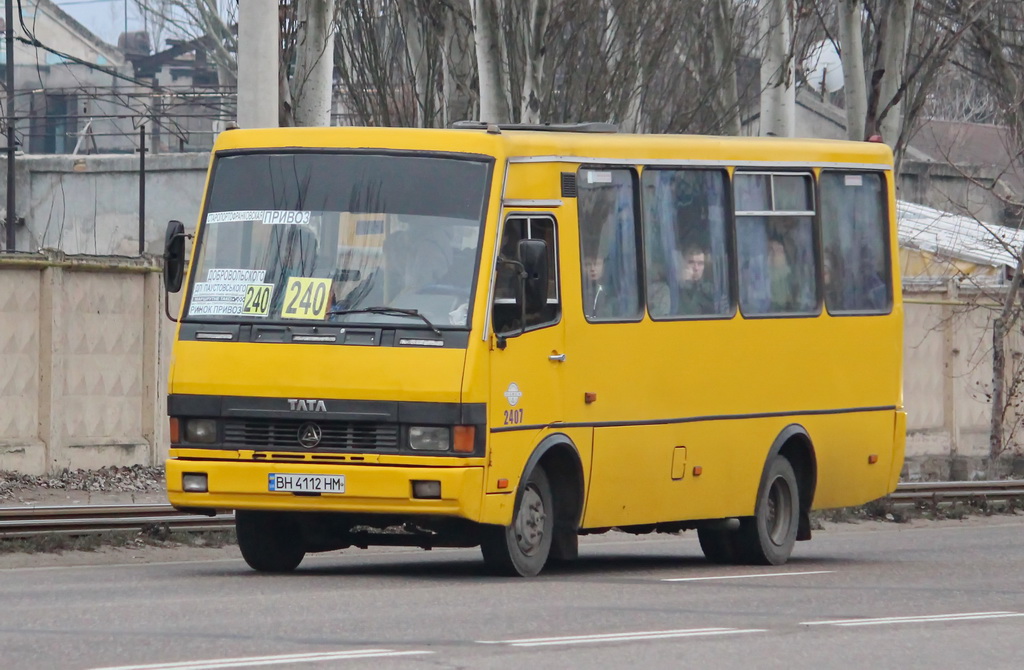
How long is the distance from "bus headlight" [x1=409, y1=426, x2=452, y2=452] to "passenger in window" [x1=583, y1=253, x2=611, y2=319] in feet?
5.29

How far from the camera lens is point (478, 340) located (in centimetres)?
1167

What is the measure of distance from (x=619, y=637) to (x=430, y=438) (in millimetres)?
2862

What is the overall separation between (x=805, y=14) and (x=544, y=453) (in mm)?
14766

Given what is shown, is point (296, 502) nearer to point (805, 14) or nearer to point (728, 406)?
point (728, 406)

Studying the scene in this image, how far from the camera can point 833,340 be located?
15094 millimetres

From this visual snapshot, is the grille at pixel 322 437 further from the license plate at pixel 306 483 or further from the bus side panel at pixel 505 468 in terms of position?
the bus side panel at pixel 505 468

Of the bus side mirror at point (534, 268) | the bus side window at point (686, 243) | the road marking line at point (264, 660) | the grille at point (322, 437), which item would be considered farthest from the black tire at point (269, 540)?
the road marking line at point (264, 660)

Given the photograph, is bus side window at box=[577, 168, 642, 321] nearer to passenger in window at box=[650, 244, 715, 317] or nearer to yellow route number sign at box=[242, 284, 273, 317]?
passenger in window at box=[650, 244, 715, 317]

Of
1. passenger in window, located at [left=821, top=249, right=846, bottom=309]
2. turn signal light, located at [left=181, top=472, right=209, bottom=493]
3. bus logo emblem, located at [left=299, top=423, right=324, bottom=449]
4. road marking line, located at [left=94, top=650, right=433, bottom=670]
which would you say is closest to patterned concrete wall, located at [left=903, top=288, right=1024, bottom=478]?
passenger in window, located at [left=821, top=249, right=846, bottom=309]

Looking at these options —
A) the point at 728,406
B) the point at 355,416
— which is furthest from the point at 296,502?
the point at 728,406

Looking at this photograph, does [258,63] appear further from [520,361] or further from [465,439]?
[465,439]

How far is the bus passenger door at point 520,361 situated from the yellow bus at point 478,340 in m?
0.02

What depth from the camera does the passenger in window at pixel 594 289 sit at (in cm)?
1277

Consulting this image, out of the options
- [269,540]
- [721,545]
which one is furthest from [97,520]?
[721,545]
